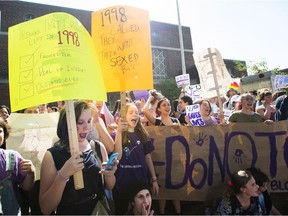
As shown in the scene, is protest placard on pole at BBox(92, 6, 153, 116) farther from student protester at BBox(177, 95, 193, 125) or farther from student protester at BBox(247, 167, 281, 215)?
student protester at BBox(177, 95, 193, 125)

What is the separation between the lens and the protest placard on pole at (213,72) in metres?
4.18

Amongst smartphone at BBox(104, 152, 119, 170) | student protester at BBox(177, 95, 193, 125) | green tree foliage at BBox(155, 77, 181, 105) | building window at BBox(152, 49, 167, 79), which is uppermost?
building window at BBox(152, 49, 167, 79)

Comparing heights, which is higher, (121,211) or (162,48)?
(162,48)

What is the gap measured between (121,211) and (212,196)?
1.29 meters

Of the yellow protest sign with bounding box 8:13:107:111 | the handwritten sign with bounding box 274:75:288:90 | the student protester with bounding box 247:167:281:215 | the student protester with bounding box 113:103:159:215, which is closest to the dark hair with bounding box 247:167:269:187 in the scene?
the student protester with bounding box 247:167:281:215

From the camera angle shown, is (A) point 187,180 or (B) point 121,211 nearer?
(B) point 121,211

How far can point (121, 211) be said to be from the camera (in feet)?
8.14

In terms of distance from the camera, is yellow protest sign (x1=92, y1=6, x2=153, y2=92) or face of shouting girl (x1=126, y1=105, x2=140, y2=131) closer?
yellow protest sign (x1=92, y1=6, x2=153, y2=92)

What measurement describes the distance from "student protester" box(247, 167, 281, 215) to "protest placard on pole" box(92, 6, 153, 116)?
171 centimetres

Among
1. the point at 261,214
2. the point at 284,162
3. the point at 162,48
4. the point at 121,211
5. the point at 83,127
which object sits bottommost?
the point at 261,214

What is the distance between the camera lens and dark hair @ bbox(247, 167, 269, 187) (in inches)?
119

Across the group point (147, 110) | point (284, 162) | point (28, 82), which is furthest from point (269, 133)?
point (28, 82)

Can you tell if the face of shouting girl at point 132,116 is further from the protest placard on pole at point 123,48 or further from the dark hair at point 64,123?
the dark hair at point 64,123

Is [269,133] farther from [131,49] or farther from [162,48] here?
[162,48]
